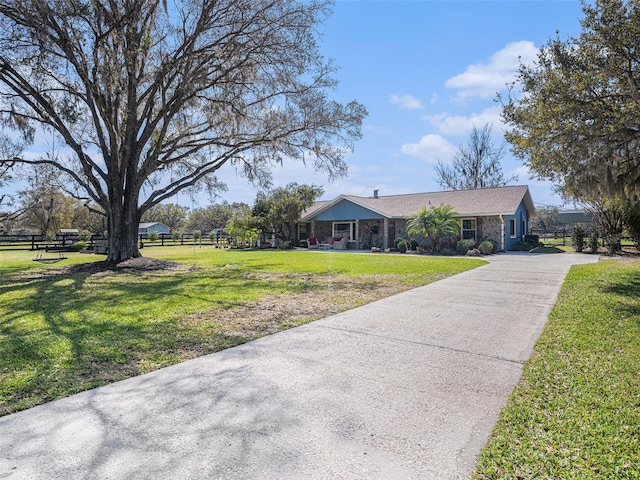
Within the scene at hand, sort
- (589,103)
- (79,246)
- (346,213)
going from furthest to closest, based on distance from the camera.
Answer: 1. (346,213)
2. (79,246)
3. (589,103)

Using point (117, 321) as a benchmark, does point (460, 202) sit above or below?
above

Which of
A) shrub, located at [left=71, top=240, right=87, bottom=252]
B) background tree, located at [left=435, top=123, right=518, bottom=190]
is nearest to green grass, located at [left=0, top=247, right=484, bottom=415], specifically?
shrub, located at [left=71, top=240, right=87, bottom=252]

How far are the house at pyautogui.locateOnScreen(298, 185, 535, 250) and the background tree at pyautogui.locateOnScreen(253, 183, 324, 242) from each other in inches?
42.7

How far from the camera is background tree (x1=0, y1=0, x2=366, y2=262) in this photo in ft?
34.1

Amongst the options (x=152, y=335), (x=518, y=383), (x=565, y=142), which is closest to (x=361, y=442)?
(x=518, y=383)

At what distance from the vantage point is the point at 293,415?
2.85 m

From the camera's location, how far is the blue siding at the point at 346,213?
25.2m

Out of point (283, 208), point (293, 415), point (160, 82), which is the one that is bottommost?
point (293, 415)

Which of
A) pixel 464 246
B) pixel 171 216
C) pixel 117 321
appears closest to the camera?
pixel 117 321

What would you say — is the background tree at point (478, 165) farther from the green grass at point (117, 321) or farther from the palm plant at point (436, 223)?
the green grass at point (117, 321)

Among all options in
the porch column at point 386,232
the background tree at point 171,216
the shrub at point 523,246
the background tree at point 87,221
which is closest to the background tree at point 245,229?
the porch column at point 386,232

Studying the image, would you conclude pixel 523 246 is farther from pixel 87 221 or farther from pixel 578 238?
pixel 87 221

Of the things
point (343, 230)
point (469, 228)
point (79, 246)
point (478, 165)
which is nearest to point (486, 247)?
point (469, 228)

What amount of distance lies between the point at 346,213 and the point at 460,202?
7550 millimetres
